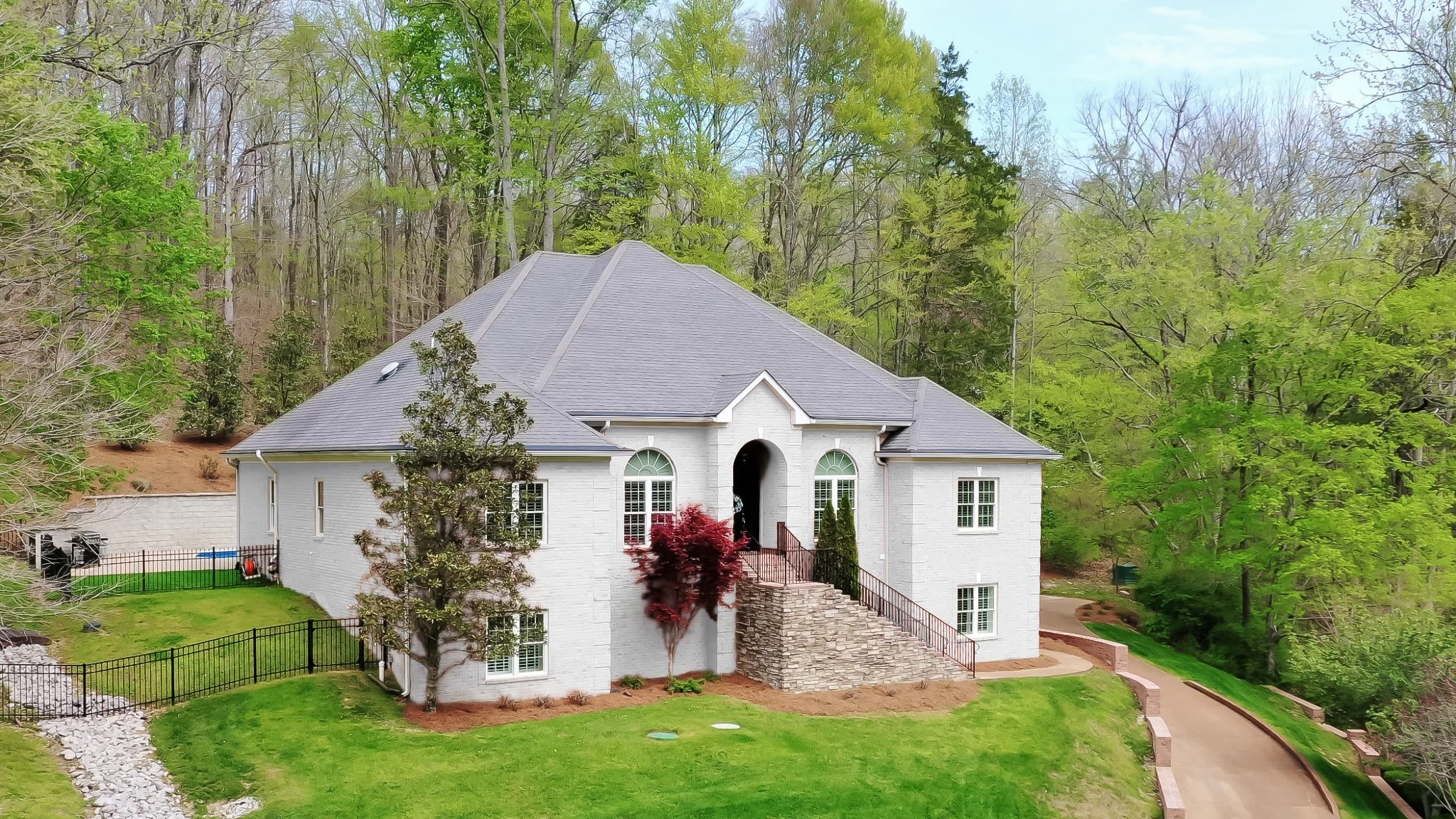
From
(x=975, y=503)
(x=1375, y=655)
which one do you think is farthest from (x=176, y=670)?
(x=1375, y=655)

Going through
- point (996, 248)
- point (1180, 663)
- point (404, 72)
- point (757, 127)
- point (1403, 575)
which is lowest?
point (1180, 663)

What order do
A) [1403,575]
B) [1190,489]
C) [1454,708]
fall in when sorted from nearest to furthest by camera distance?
1. [1454,708]
2. [1403,575]
3. [1190,489]

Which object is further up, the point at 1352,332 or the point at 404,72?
the point at 404,72

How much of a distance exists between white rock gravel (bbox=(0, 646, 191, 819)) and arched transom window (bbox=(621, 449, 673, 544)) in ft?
35.0

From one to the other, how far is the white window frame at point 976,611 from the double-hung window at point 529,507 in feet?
39.2

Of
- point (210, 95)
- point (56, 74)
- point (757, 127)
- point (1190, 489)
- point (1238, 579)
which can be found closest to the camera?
point (56, 74)

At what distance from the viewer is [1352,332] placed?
1174 inches

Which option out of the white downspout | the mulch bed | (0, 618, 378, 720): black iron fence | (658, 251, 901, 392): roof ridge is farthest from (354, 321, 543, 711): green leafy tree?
(658, 251, 901, 392): roof ridge

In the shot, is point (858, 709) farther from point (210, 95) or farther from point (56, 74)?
point (210, 95)

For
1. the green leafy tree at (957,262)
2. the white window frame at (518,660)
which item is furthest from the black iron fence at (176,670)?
the green leafy tree at (957,262)

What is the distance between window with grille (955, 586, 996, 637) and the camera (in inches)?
1077

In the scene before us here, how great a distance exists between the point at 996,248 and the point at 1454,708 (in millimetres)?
28909

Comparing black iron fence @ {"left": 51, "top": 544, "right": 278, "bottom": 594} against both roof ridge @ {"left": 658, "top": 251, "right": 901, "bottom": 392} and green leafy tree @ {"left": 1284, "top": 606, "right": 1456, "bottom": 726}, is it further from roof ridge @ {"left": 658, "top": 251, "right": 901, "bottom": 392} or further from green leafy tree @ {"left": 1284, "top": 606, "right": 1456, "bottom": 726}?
green leafy tree @ {"left": 1284, "top": 606, "right": 1456, "bottom": 726}

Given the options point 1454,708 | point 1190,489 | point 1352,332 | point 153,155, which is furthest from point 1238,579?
point 153,155
